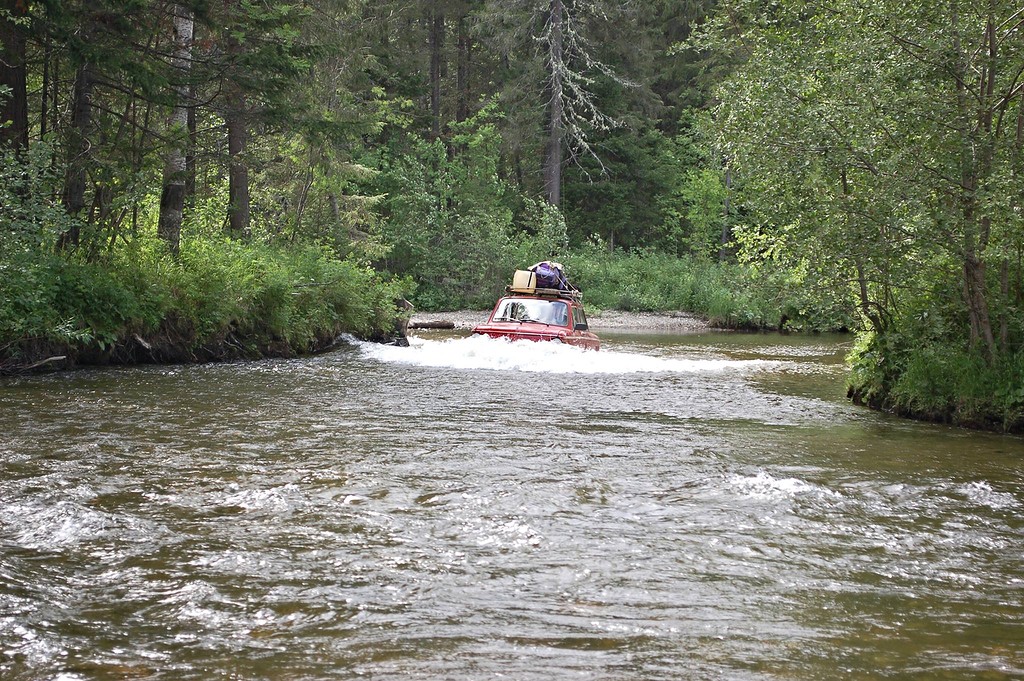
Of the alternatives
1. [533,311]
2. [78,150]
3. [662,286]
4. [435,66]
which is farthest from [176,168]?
[435,66]

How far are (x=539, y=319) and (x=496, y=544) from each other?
13.0m

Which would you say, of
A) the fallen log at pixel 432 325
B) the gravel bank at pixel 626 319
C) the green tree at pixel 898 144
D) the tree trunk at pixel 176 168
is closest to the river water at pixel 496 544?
the green tree at pixel 898 144

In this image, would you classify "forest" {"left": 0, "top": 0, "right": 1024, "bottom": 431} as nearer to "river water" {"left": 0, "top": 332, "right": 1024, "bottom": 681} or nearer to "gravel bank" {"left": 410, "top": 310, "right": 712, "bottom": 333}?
"river water" {"left": 0, "top": 332, "right": 1024, "bottom": 681}

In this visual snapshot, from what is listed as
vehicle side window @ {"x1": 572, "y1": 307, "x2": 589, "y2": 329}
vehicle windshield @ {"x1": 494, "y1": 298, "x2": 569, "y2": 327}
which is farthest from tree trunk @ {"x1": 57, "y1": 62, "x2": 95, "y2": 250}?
vehicle side window @ {"x1": 572, "y1": 307, "x2": 589, "y2": 329}

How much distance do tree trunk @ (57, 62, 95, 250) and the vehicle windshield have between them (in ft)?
26.7

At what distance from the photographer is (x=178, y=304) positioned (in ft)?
59.1

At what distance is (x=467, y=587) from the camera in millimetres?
5707

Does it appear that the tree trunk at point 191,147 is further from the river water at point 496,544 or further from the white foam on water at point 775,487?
the white foam on water at point 775,487

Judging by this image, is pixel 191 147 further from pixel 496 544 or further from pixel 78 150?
pixel 496 544

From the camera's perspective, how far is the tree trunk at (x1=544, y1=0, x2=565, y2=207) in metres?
44.2

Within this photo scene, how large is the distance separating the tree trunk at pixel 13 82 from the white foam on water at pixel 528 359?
770 centimetres

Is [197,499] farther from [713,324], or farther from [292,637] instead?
[713,324]

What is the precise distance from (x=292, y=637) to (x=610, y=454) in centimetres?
546

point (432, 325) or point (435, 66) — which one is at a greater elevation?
point (435, 66)
